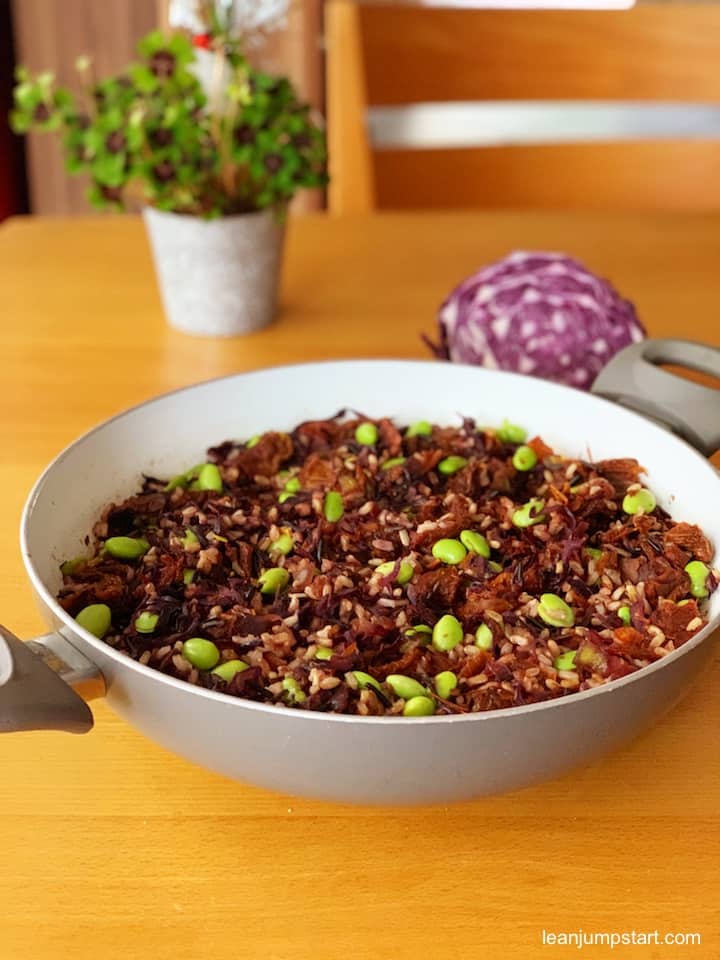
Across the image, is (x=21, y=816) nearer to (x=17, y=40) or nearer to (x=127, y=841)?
(x=127, y=841)

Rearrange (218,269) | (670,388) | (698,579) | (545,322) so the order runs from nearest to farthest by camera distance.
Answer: (698,579) < (670,388) < (545,322) < (218,269)

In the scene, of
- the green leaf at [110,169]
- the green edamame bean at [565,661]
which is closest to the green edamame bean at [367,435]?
the green edamame bean at [565,661]

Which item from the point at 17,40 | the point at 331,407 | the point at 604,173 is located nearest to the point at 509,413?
the point at 331,407

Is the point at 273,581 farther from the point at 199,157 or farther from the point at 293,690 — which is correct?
the point at 199,157

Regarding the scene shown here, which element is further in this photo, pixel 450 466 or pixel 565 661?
pixel 450 466

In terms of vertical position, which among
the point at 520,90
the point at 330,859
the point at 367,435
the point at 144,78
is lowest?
the point at 330,859

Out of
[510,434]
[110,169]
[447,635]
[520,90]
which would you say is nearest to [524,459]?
[510,434]

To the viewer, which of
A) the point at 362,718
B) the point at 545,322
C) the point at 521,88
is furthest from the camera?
the point at 521,88
